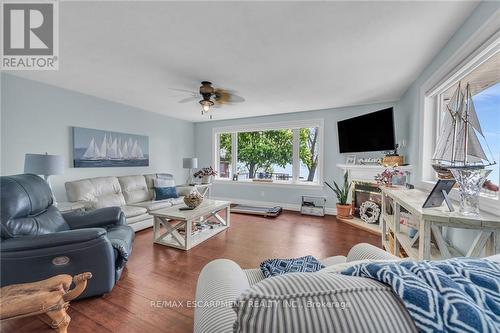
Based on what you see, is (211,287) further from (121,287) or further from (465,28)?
(465,28)

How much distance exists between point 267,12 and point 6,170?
3.63m

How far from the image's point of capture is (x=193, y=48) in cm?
199

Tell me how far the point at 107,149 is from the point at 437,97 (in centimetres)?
497

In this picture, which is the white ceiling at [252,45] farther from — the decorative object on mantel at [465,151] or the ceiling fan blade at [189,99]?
the decorative object on mantel at [465,151]

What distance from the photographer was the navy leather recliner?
148 cm

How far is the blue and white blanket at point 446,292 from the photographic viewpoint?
1.08 ft

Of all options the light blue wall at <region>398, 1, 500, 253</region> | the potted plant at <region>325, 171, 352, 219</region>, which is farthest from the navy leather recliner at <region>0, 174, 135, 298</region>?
the potted plant at <region>325, 171, 352, 219</region>

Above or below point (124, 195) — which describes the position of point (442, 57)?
above

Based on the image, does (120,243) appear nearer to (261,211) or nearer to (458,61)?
(261,211)

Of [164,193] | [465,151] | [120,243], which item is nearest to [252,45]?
[465,151]

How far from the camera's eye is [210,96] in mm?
2967

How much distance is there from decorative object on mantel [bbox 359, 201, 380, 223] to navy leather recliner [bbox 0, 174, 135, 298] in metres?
3.66

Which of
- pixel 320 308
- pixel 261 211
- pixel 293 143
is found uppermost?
pixel 293 143

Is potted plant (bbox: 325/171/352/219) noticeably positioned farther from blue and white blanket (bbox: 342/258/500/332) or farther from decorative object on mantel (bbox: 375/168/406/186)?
blue and white blanket (bbox: 342/258/500/332)
